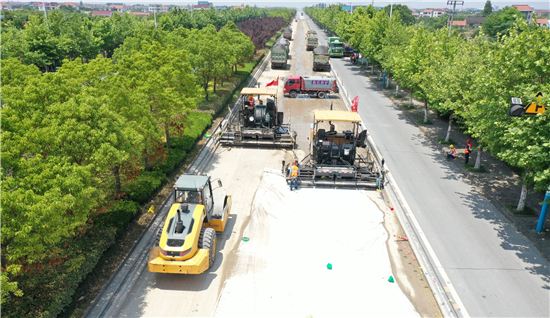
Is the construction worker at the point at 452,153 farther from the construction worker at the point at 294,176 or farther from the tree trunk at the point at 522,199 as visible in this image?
the construction worker at the point at 294,176

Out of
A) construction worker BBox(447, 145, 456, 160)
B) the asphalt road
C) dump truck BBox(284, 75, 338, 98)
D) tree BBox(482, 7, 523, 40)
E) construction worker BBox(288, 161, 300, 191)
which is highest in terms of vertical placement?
tree BBox(482, 7, 523, 40)

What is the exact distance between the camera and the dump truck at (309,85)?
34062mm

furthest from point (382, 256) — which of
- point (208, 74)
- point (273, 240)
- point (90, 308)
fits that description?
point (208, 74)

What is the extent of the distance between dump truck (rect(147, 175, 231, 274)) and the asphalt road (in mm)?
7695

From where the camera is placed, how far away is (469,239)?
13.5m

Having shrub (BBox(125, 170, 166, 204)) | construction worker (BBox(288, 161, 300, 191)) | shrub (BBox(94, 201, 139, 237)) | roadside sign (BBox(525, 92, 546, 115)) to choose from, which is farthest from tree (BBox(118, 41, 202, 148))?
roadside sign (BBox(525, 92, 546, 115))

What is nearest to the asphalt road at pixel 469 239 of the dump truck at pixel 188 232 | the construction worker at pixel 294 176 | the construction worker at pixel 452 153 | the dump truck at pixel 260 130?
the construction worker at pixel 452 153

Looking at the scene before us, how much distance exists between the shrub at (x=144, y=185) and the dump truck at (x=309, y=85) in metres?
19.9

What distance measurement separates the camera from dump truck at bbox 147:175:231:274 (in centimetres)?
1056

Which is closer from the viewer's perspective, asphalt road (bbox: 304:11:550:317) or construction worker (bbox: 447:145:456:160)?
asphalt road (bbox: 304:11:550:317)

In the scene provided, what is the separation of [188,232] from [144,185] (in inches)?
223

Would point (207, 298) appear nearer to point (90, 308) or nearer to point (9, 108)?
point (90, 308)

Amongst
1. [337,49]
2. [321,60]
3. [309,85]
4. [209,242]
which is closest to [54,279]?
[209,242]

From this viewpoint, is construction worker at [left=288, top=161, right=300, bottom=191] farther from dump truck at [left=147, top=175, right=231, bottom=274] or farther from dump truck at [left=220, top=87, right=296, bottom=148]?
dump truck at [left=220, top=87, right=296, bottom=148]
